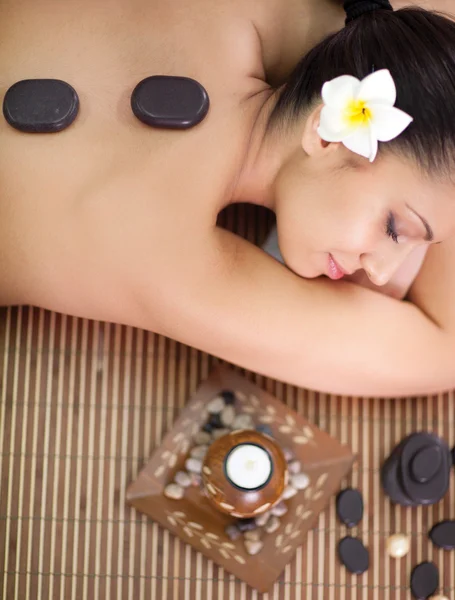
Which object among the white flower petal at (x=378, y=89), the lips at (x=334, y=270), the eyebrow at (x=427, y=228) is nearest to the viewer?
the white flower petal at (x=378, y=89)

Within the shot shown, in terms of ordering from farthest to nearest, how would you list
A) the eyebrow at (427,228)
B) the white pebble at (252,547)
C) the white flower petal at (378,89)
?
the white pebble at (252,547) < the eyebrow at (427,228) < the white flower petal at (378,89)

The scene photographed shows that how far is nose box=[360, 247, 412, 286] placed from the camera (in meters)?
1.04

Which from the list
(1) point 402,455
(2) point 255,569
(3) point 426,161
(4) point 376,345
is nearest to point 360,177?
(3) point 426,161

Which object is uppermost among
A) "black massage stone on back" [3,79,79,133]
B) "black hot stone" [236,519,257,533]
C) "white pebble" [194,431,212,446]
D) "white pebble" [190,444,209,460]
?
"black massage stone on back" [3,79,79,133]

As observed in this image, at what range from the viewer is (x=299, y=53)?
123 cm

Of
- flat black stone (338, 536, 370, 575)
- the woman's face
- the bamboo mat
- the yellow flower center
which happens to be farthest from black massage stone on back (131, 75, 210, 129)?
flat black stone (338, 536, 370, 575)

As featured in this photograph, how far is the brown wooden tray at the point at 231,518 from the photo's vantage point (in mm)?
1329

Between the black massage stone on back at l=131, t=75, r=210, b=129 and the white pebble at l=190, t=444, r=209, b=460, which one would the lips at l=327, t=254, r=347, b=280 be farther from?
the white pebble at l=190, t=444, r=209, b=460

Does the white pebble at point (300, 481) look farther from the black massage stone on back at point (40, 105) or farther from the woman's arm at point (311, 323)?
the black massage stone on back at point (40, 105)

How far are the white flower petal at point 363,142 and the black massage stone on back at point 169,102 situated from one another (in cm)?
28

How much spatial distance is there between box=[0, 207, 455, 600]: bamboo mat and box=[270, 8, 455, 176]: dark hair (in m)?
0.50

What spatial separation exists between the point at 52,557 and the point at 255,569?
41 cm

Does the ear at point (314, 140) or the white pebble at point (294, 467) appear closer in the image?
the ear at point (314, 140)

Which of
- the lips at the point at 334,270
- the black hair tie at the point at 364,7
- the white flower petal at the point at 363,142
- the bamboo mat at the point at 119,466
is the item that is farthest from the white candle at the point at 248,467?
the black hair tie at the point at 364,7
